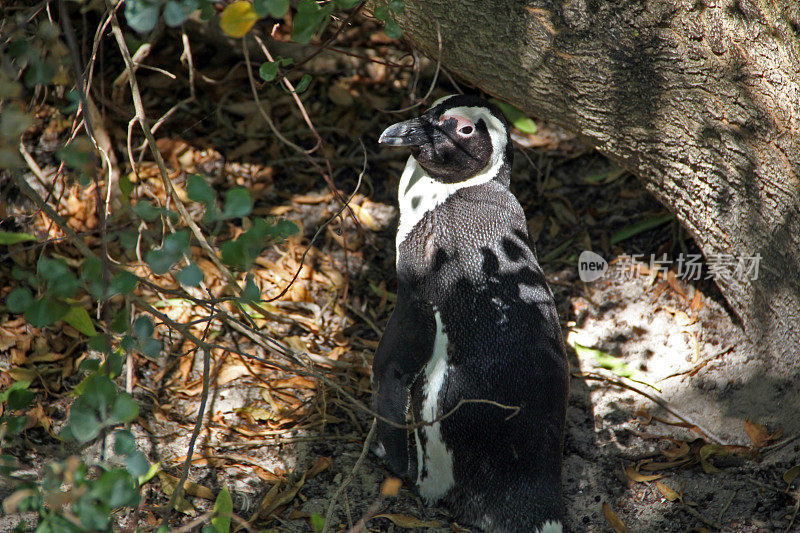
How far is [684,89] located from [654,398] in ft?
3.64

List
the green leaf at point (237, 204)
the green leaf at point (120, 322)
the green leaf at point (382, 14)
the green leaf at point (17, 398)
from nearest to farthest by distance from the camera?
the green leaf at point (237, 204), the green leaf at point (120, 322), the green leaf at point (17, 398), the green leaf at point (382, 14)

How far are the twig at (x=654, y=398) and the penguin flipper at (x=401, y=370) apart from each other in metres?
0.82

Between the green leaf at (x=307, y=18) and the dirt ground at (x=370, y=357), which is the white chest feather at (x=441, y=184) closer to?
the dirt ground at (x=370, y=357)

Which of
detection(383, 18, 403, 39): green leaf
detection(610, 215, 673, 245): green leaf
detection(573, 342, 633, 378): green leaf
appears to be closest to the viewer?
detection(383, 18, 403, 39): green leaf

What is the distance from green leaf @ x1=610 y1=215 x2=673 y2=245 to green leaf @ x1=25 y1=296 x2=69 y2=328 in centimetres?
251

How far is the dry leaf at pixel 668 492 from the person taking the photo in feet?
7.05

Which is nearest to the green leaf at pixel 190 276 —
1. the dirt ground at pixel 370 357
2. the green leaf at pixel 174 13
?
the green leaf at pixel 174 13

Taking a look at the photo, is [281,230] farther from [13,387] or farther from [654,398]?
[654,398]

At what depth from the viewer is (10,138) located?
1.06 meters

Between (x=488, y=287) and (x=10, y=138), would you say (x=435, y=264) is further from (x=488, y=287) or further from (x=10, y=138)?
(x=10, y=138)

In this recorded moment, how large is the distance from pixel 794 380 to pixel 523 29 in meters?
1.55

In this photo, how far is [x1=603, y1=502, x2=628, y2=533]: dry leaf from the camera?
6.81 ft

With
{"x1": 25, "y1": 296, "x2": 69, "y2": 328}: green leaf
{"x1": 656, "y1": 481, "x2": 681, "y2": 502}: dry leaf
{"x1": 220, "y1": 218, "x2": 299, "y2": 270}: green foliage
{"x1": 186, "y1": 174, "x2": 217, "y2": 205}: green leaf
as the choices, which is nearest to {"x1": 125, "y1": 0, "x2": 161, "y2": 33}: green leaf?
{"x1": 186, "y1": 174, "x2": 217, "y2": 205}: green leaf

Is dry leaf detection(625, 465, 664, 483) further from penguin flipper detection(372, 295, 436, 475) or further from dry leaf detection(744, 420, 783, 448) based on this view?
penguin flipper detection(372, 295, 436, 475)
